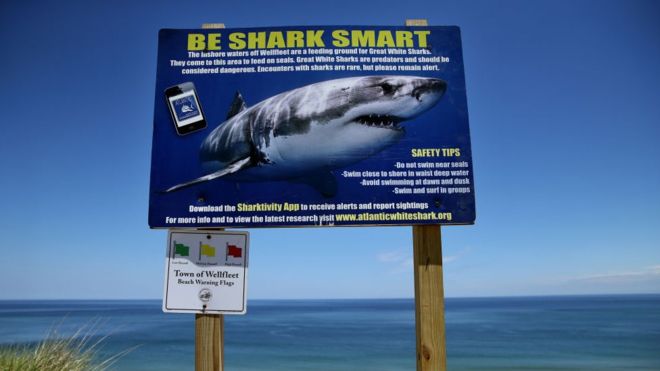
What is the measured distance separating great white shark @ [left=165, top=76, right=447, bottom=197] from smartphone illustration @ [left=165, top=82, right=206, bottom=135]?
153 mm

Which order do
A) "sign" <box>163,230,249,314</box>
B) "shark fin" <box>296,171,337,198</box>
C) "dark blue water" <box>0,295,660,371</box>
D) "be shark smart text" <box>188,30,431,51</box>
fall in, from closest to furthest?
"sign" <box>163,230,249,314</box> < "shark fin" <box>296,171,337,198</box> < "be shark smart text" <box>188,30,431,51</box> < "dark blue water" <box>0,295,660,371</box>

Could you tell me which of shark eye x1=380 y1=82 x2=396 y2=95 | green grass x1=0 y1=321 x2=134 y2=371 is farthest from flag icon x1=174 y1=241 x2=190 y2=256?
green grass x1=0 y1=321 x2=134 y2=371

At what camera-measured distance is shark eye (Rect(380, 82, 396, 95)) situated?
3.44 m

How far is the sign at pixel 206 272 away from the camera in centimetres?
315

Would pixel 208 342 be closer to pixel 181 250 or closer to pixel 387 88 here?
pixel 181 250

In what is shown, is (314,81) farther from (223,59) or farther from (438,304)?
(438,304)

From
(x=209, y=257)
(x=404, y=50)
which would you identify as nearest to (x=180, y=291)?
(x=209, y=257)

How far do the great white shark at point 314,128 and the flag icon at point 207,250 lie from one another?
0.49 metres

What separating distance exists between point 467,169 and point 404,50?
109cm

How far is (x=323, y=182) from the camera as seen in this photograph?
331cm

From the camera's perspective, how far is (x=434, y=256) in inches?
130

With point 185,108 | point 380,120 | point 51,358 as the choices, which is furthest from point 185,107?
point 51,358

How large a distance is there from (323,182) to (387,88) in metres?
0.89

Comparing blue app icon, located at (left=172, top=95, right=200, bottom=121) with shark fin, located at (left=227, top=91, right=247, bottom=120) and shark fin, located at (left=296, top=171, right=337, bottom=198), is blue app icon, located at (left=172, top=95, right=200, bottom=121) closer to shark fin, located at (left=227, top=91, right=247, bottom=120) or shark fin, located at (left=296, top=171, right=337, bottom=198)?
shark fin, located at (left=227, top=91, right=247, bottom=120)
